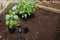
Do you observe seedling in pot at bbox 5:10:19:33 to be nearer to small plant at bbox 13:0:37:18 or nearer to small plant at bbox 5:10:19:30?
small plant at bbox 5:10:19:30

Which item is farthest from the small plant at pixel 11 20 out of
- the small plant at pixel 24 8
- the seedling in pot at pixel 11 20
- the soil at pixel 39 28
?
the small plant at pixel 24 8

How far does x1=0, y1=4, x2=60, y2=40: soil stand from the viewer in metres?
2.12

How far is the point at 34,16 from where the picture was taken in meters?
2.88

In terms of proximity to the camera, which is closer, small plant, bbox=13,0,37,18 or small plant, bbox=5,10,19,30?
small plant, bbox=5,10,19,30

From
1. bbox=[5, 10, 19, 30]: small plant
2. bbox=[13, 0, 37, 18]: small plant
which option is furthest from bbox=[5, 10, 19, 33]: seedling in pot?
bbox=[13, 0, 37, 18]: small plant

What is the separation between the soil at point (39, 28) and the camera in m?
2.12

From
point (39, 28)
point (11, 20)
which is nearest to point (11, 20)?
point (11, 20)

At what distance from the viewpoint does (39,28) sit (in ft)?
7.84

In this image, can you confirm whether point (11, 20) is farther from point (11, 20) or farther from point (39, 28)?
point (39, 28)

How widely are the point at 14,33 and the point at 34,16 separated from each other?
73cm

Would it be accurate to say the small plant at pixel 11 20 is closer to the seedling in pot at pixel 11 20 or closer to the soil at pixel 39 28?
the seedling in pot at pixel 11 20

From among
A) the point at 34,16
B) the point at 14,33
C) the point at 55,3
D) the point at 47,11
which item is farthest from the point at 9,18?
the point at 55,3

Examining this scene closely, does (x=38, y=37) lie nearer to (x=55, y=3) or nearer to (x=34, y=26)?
(x=34, y=26)

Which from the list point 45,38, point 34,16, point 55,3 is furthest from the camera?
point 55,3
